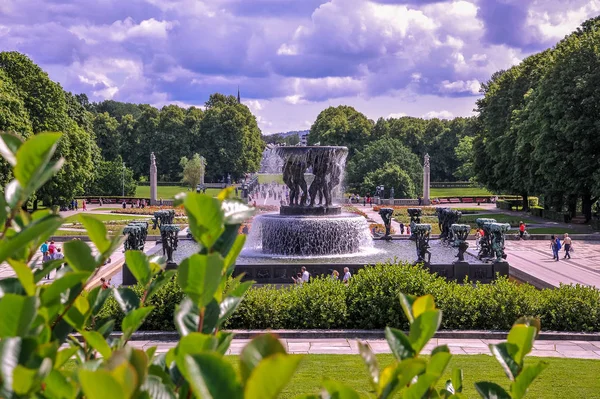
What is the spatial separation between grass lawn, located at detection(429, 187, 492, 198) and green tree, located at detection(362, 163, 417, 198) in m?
9.86

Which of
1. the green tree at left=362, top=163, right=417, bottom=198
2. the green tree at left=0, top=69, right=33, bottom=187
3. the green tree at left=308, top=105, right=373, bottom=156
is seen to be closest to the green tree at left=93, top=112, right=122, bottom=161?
the green tree at left=308, top=105, right=373, bottom=156

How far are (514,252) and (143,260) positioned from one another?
29.2 meters

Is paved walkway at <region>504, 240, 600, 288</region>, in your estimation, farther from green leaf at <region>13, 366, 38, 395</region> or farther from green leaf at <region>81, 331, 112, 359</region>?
green leaf at <region>13, 366, 38, 395</region>

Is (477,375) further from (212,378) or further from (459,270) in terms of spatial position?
(212,378)

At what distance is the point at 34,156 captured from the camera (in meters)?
1.81

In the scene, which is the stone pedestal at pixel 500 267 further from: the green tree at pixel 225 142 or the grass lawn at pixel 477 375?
the green tree at pixel 225 142

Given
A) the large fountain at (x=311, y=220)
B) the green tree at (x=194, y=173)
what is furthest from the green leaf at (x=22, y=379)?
the green tree at (x=194, y=173)

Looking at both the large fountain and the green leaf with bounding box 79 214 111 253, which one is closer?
the green leaf with bounding box 79 214 111 253

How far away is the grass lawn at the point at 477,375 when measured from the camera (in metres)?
10.1

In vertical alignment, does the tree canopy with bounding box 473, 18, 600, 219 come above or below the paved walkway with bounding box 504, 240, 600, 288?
above

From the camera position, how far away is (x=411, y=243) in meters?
30.0

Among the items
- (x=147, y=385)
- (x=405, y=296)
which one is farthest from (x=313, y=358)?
(x=147, y=385)

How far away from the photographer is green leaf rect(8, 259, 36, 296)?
1.88 meters

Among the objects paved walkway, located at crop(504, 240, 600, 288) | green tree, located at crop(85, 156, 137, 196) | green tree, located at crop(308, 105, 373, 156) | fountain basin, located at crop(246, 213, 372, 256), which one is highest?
green tree, located at crop(308, 105, 373, 156)
